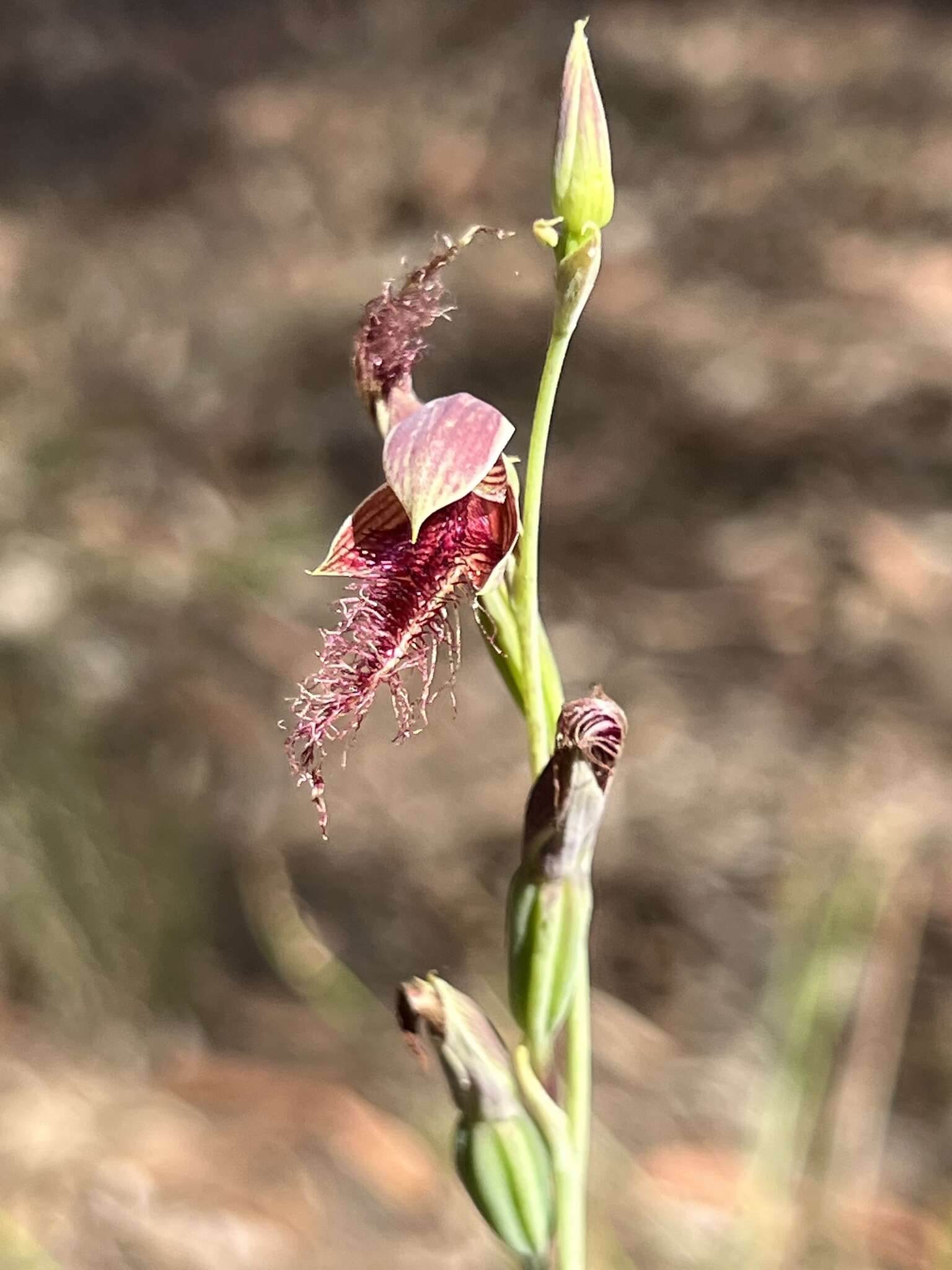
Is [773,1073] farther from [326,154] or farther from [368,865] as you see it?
[326,154]

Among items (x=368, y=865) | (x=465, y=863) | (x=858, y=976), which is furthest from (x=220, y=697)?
(x=858, y=976)

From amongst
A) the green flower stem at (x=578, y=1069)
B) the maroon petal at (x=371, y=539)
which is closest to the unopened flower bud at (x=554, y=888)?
the green flower stem at (x=578, y=1069)

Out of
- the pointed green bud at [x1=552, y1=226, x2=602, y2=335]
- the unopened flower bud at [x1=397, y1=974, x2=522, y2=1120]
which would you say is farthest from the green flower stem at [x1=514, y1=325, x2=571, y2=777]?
the unopened flower bud at [x1=397, y1=974, x2=522, y2=1120]

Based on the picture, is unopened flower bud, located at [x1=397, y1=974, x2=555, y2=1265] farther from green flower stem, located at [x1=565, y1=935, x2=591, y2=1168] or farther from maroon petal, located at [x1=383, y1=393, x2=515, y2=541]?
maroon petal, located at [x1=383, y1=393, x2=515, y2=541]

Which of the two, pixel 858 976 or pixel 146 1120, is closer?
pixel 858 976

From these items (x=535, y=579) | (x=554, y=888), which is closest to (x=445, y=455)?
(x=535, y=579)

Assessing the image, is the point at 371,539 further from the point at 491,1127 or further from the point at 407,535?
the point at 491,1127
